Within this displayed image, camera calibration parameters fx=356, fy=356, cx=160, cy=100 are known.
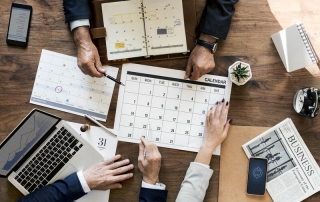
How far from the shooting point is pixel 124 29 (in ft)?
4.45

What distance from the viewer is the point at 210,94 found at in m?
1.37

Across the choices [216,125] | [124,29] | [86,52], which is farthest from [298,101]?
[86,52]

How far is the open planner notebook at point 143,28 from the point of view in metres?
1.35

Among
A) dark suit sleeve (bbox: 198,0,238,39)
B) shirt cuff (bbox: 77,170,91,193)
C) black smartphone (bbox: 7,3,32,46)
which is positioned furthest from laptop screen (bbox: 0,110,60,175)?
dark suit sleeve (bbox: 198,0,238,39)

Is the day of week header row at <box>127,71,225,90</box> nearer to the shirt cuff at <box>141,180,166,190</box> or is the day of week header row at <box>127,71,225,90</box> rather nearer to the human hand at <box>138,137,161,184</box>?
the human hand at <box>138,137,161,184</box>

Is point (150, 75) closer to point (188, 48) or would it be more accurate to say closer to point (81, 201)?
point (188, 48)

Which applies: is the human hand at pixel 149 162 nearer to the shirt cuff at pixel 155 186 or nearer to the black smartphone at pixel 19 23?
the shirt cuff at pixel 155 186

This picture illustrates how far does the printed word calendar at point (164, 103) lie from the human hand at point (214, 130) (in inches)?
1.0

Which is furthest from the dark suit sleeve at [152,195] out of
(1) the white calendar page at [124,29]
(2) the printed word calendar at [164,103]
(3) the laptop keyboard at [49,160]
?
(1) the white calendar page at [124,29]

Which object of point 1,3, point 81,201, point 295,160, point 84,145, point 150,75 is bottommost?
point 81,201

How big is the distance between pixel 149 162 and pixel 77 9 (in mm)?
622

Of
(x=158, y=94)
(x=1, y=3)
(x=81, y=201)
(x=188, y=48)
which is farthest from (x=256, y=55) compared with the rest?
(x=1, y=3)

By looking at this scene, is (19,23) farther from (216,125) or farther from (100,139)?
(216,125)

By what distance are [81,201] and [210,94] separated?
645mm
